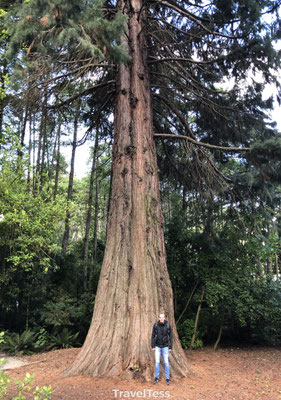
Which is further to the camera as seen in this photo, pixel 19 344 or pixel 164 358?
pixel 19 344

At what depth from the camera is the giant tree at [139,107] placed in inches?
193

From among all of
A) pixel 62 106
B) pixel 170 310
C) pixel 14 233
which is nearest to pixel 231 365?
pixel 170 310

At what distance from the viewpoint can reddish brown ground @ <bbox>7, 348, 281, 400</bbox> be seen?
4.37m

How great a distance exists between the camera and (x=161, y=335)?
505 cm

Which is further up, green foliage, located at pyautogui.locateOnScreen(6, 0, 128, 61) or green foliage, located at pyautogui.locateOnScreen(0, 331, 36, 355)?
green foliage, located at pyautogui.locateOnScreen(6, 0, 128, 61)

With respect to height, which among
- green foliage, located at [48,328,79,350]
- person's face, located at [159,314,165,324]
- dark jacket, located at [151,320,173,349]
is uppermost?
person's face, located at [159,314,165,324]

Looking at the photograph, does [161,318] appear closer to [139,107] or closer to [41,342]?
[139,107]

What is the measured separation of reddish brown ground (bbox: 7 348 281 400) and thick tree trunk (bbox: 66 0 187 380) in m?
0.27

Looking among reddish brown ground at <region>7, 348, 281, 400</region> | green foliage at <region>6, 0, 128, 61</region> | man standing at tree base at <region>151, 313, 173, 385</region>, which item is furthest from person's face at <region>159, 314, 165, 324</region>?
green foliage at <region>6, 0, 128, 61</region>

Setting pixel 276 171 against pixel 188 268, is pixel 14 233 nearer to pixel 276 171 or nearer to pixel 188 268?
pixel 188 268

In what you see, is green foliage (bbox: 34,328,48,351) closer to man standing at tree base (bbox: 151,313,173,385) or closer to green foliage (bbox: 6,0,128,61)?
man standing at tree base (bbox: 151,313,173,385)

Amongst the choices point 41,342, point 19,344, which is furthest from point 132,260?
point 41,342

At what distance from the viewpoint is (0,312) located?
10609 mm

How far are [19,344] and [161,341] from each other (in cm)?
552
